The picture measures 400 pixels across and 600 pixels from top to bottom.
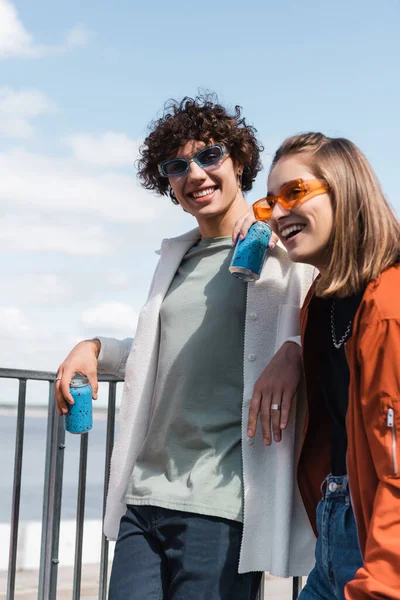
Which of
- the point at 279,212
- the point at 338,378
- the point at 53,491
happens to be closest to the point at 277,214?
the point at 279,212

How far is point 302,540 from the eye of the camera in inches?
87.6

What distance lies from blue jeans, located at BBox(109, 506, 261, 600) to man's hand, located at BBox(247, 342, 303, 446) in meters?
0.28

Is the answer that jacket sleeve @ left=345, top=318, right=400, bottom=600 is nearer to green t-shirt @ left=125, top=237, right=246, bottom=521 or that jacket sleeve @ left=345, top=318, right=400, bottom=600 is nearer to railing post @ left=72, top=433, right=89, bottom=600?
green t-shirt @ left=125, top=237, right=246, bottom=521

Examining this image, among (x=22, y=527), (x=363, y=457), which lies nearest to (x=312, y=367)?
(x=363, y=457)

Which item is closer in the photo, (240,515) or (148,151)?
(240,515)

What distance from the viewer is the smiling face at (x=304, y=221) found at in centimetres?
186

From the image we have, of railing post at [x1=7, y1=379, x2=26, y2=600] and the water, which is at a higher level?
railing post at [x1=7, y1=379, x2=26, y2=600]

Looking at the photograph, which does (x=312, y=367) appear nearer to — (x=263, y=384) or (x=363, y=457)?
(x=263, y=384)

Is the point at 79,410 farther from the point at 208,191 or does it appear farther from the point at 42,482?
the point at 42,482

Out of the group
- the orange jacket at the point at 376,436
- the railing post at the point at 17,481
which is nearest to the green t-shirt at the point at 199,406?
the orange jacket at the point at 376,436

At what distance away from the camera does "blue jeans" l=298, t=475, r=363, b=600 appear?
179cm

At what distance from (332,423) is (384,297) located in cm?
44

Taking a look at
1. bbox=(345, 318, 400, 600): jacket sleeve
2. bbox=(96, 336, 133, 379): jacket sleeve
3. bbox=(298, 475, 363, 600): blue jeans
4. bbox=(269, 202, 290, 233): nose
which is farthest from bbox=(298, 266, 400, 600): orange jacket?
bbox=(96, 336, 133, 379): jacket sleeve

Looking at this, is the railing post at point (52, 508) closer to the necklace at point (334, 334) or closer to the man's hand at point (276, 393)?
the man's hand at point (276, 393)
